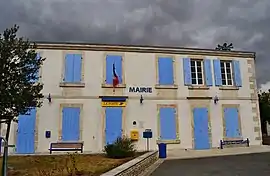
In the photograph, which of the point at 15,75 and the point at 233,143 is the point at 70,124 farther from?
the point at 233,143

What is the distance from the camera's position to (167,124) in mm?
16891

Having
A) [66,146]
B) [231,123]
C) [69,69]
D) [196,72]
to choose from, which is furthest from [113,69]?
[231,123]

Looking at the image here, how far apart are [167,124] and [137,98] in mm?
2233

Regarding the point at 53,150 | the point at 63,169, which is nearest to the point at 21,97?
the point at 63,169

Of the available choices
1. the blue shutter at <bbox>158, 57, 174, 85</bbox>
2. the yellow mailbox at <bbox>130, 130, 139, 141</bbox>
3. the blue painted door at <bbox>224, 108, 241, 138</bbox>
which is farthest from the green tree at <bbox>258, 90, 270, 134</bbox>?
the yellow mailbox at <bbox>130, 130, 139, 141</bbox>

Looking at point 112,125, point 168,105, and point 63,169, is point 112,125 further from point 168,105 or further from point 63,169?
point 63,169

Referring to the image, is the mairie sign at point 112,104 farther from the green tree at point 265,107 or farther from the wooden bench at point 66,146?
the green tree at point 265,107

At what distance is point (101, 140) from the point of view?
1616 cm

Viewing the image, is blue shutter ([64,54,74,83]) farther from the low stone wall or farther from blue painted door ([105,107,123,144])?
the low stone wall

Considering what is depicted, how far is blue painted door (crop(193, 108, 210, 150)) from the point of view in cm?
1719

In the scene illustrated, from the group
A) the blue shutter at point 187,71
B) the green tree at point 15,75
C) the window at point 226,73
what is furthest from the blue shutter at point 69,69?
the window at point 226,73

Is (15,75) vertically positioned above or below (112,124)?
above

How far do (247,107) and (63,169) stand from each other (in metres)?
13.5

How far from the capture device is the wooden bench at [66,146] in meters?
15.6
